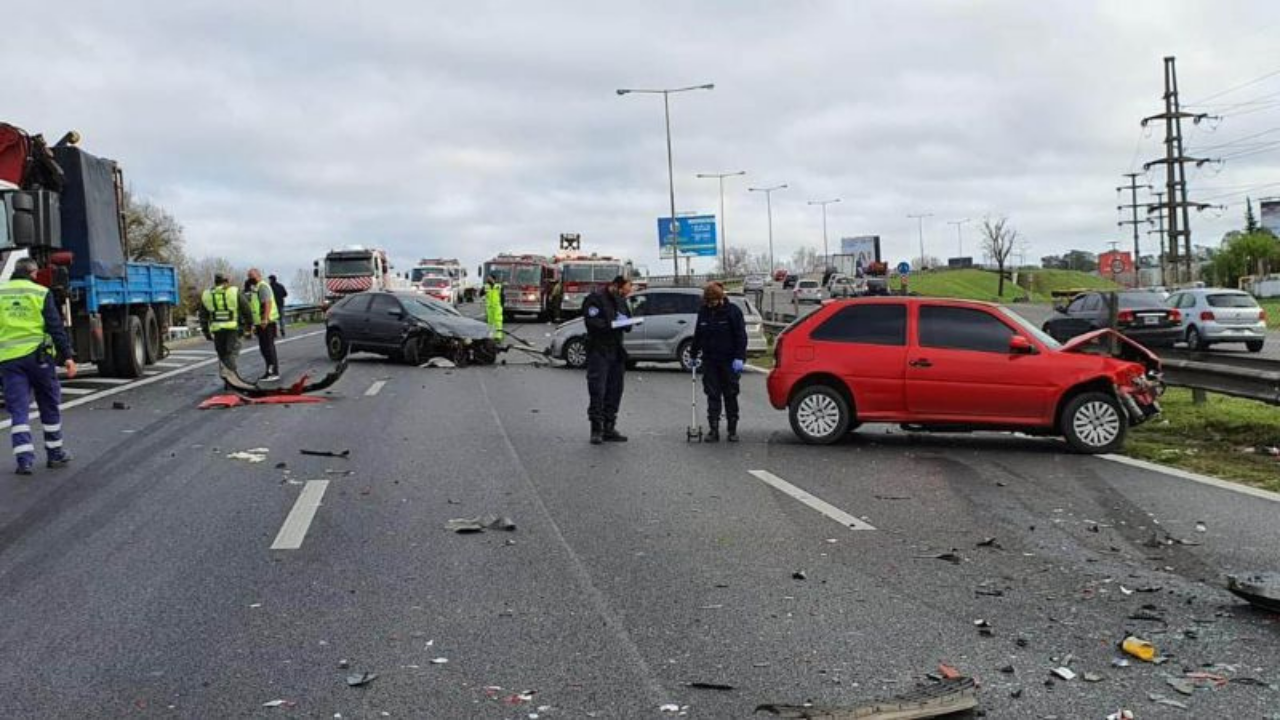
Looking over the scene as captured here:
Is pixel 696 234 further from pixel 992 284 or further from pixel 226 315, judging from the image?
pixel 992 284

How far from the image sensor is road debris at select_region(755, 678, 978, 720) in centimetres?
412

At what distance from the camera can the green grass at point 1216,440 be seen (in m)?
10.1

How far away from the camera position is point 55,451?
10078 millimetres

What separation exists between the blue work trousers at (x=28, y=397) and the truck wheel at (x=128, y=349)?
33.3ft

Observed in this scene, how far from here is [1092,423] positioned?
11.0 metres

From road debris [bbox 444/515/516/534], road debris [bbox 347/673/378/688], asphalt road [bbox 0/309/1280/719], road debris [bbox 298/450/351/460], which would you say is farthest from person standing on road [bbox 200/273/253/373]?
road debris [bbox 347/673/378/688]

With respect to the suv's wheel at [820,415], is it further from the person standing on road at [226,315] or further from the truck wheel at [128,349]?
the truck wheel at [128,349]

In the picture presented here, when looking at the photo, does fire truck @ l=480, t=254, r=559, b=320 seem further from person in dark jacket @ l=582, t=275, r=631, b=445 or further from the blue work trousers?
the blue work trousers

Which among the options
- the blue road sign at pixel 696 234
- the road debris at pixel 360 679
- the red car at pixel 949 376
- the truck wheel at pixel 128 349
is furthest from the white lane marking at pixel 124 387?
the blue road sign at pixel 696 234

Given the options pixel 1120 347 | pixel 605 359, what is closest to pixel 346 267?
pixel 605 359

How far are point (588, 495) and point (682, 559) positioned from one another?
2.21 m

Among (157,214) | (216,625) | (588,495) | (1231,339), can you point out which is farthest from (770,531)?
(157,214)

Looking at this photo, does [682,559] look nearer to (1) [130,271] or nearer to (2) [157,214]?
(1) [130,271]

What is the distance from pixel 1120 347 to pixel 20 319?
11743mm
